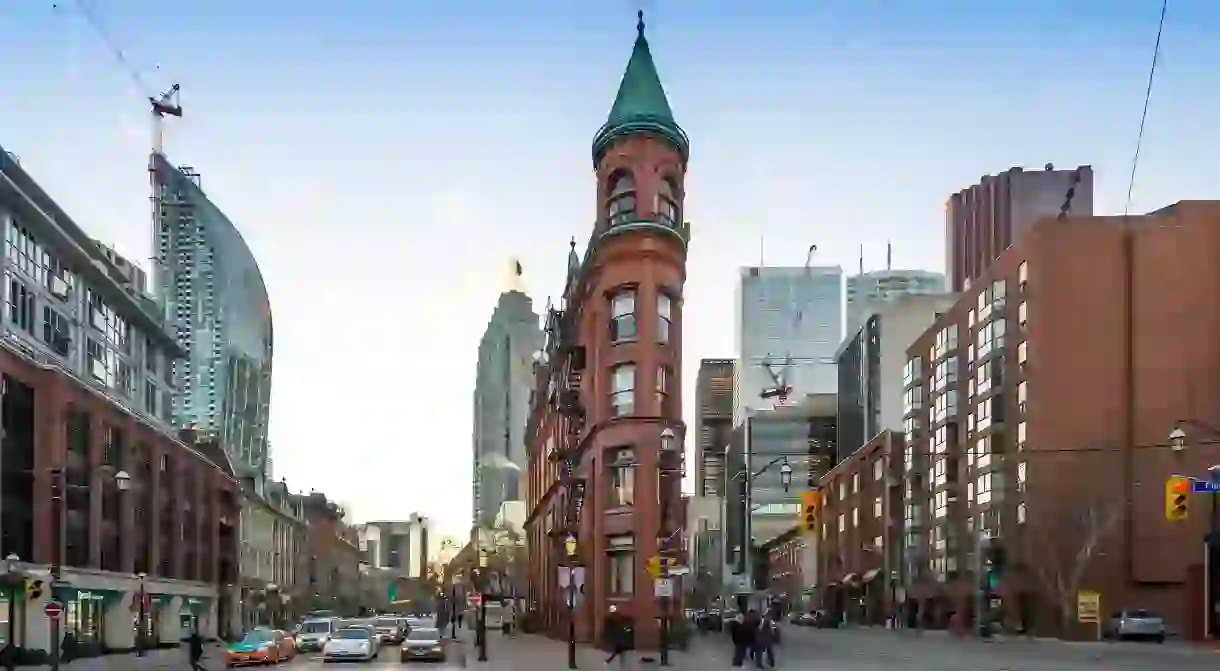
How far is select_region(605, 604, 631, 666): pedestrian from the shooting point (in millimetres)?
44719

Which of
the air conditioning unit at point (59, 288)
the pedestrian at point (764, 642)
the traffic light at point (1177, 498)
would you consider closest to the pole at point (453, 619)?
the air conditioning unit at point (59, 288)

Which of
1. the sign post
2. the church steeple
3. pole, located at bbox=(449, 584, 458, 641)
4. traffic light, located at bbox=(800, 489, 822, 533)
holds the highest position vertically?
the church steeple

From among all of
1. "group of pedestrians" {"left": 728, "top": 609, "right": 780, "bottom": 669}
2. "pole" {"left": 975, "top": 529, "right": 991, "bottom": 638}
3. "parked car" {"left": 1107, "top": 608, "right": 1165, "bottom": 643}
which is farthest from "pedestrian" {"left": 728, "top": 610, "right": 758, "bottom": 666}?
"pole" {"left": 975, "top": 529, "right": 991, "bottom": 638}

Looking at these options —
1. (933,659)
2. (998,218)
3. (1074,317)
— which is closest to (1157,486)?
(1074,317)

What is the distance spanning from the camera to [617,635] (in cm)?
4553

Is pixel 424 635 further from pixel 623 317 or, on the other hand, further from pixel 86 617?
pixel 86 617

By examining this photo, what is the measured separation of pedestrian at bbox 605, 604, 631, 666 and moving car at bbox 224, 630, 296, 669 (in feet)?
42.2

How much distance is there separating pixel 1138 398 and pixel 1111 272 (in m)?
7.82

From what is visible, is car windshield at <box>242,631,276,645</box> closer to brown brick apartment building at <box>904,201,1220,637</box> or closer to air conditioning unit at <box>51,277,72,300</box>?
air conditioning unit at <box>51,277,72,300</box>

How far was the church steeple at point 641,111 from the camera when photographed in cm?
5531

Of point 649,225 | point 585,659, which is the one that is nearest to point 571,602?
point 585,659

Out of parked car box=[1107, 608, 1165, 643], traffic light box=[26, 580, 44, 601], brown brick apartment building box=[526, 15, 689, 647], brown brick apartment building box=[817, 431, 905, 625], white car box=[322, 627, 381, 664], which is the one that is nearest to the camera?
traffic light box=[26, 580, 44, 601]

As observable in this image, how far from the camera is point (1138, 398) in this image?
84438 millimetres

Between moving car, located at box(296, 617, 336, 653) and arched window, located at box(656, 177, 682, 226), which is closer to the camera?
arched window, located at box(656, 177, 682, 226)
